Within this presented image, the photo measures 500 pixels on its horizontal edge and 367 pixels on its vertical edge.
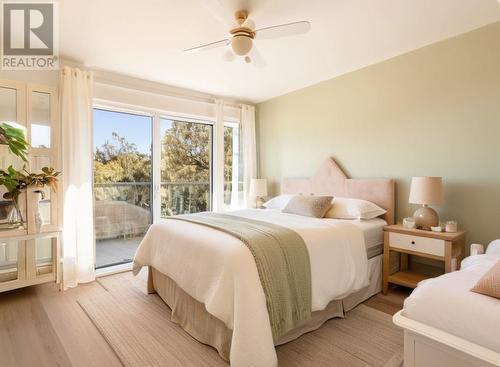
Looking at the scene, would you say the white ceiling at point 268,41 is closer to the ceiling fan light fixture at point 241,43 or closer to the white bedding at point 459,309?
the ceiling fan light fixture at point 241,43

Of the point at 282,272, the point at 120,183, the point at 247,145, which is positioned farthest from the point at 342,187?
the point at 120,183

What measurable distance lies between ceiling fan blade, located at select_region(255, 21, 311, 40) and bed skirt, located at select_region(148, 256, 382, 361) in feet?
7.11

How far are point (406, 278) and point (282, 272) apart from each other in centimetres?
168

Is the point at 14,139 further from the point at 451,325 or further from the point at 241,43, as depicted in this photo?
the point at 451,325

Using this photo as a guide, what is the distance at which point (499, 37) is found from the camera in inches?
94.3

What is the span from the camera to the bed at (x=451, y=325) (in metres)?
1.08

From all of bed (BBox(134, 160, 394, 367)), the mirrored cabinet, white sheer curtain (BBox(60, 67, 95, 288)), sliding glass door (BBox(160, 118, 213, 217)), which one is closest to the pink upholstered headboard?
bed (BBox(134, 160, 394, 367))

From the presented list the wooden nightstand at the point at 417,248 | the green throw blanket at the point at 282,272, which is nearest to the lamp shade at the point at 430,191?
the wooden nightstand at the point at 417,248

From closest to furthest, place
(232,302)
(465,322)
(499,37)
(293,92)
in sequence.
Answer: (465,322), (232,302), (499,37), (293,92)

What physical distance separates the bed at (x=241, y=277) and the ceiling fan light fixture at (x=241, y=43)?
1.50 metres

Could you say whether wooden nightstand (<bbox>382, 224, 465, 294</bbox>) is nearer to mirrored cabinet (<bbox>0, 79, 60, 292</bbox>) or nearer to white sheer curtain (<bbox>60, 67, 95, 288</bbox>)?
white sheer curtain (<bbox>60, 67, 95, 288</bbox>)

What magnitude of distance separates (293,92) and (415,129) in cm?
199

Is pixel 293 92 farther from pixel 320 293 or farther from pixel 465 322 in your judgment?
pixel 465 322

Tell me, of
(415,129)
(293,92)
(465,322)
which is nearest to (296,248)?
(465,322)
